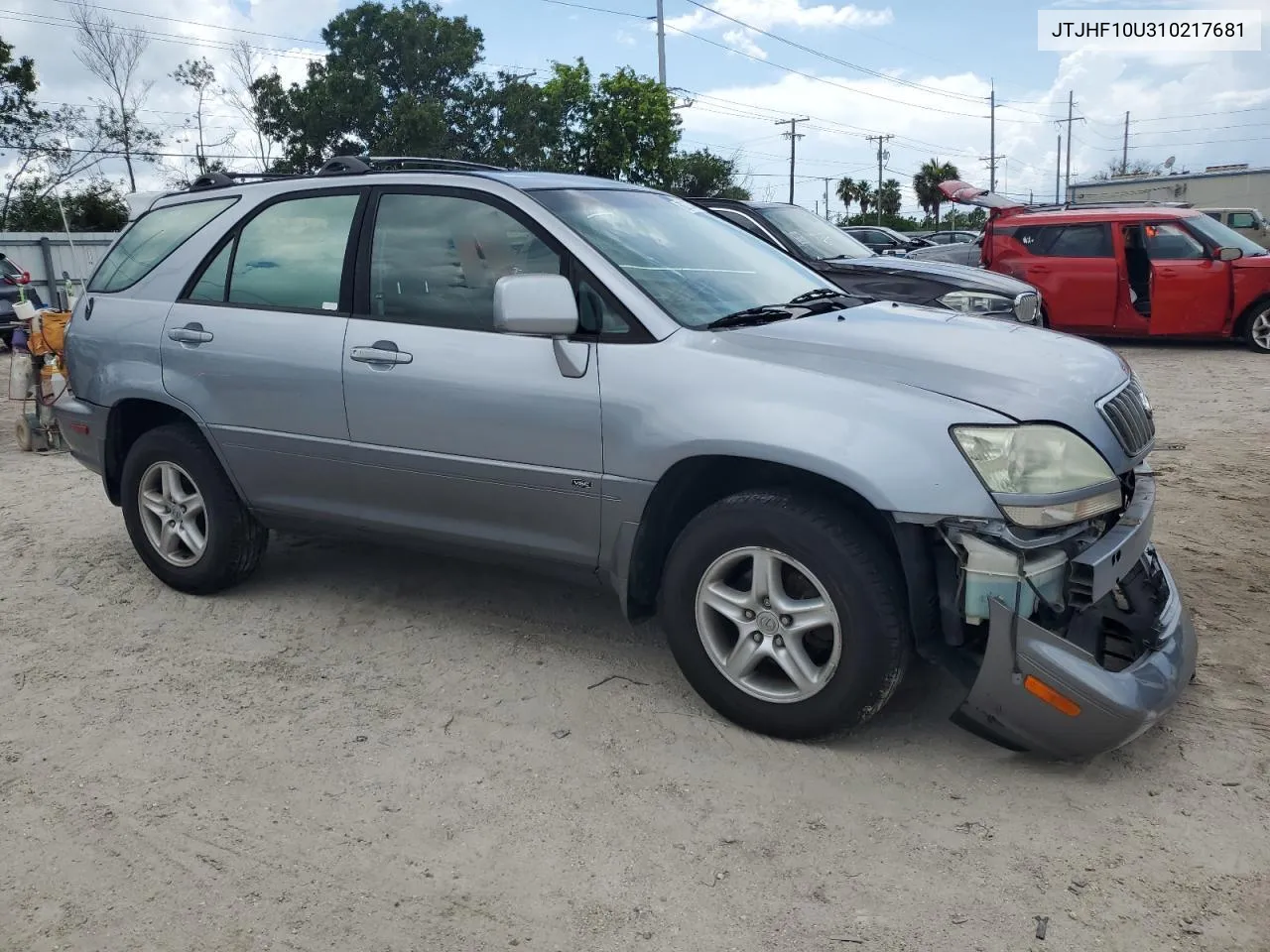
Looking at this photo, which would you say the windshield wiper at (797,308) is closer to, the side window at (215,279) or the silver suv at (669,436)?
the silver suv at (669,436)

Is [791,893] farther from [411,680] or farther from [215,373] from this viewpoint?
[215,373]

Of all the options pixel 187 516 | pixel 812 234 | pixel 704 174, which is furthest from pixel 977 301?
pixel 704 174

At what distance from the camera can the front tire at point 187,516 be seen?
460 cm

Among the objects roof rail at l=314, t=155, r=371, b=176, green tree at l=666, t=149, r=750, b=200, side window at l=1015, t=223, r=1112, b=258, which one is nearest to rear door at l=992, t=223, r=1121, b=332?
side window at l=1015, t=223, r=1112, b=258

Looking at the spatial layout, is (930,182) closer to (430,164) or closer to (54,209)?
(54,209)

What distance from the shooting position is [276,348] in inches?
167

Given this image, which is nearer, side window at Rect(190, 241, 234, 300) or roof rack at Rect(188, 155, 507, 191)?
roof rack at Rect(188, 155, 507, 191)

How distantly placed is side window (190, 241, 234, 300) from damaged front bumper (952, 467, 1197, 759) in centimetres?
341

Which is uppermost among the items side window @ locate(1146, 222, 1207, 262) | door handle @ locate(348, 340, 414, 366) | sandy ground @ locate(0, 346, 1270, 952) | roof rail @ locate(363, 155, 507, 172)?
roof rail @ locate(363, 155, 507, 172)

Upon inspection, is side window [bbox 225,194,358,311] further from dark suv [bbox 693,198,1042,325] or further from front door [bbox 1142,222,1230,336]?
front door [bbox 1142,222,1230,336]

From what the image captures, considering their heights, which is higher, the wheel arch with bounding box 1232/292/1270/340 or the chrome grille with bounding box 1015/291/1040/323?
the chrome grille with bounding box 1015/291/1040/323

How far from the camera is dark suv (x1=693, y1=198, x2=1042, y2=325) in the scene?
27.4 ft

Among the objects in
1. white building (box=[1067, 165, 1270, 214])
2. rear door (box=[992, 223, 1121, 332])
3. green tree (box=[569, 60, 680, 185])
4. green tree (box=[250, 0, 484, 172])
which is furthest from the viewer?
white building (box=[1067, 165, 1270, 214])

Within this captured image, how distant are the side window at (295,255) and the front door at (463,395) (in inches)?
7.0
